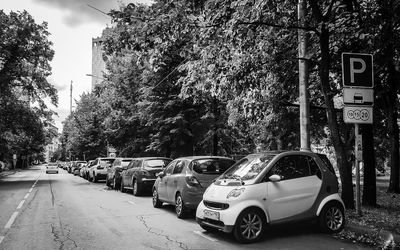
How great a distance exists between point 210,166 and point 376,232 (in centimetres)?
460

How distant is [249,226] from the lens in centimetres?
725

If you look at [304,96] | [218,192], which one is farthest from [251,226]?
[304,96]

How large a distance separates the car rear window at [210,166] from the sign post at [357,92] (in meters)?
3.52

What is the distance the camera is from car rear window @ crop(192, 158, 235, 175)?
1048cm

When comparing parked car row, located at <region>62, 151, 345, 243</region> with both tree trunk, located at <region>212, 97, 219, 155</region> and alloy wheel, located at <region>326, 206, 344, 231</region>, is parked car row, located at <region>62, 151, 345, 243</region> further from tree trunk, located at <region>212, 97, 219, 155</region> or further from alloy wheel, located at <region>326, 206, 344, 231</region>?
tree trunk, located at <region>212, 97, 219, 155</region>

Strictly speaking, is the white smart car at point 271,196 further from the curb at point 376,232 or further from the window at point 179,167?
the window at point 179,167

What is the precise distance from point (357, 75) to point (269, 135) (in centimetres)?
1760

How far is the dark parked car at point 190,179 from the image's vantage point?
1005 centimetres

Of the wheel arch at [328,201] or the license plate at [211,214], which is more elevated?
the wheel arch at [328,201]

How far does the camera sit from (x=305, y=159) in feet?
26.7

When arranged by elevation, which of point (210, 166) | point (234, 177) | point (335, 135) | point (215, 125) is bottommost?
point (234, 177)

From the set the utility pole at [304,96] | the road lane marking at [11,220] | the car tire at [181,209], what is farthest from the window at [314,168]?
the road lane marking at [11,220]

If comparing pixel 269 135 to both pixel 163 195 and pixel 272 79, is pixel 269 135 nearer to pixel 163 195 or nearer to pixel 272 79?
pixel 272 79

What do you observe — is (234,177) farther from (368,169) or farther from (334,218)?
(368,169)
